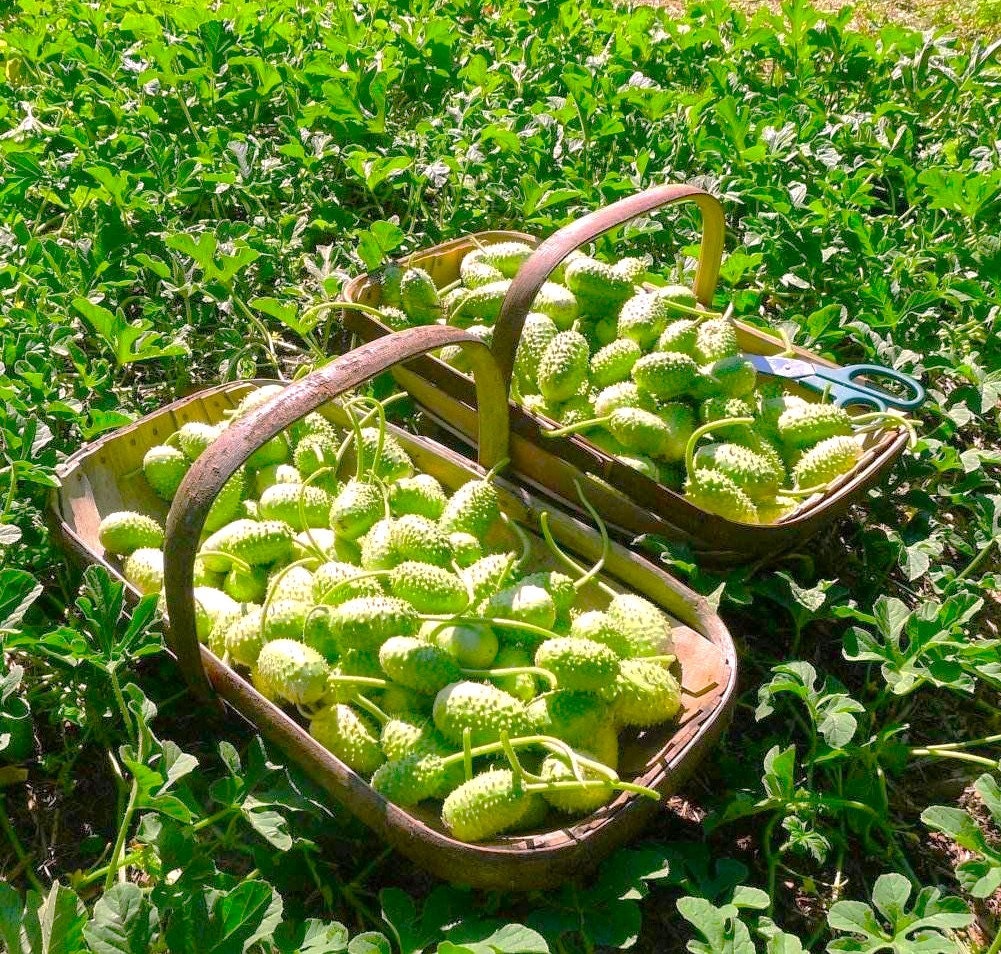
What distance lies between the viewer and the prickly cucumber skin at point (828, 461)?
2479mm

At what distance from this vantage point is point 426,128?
3.89 meters

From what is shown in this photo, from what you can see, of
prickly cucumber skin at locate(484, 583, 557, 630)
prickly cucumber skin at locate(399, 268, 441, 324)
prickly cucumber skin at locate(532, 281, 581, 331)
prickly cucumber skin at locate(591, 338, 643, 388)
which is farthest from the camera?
prickly cucumber skin at locate(399, 268, 441, 324)

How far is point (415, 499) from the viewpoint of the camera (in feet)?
7.63

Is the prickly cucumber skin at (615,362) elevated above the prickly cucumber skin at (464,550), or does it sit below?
above

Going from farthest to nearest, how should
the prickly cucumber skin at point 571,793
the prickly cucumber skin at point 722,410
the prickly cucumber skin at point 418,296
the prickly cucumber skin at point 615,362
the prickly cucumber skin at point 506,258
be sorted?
1. the prickly cucumber skin at point 506,258
2. the prickly cucumber skin at point 418,296
3. the prickly cucumber skin at point 615,362
4. the prickly cucumber skin at point 722,410
5. the prickly cucumber skin at point 571,793

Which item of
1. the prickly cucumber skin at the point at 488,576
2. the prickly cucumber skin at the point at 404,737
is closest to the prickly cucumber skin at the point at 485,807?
the prickly cucumber skin at the point at 404,737

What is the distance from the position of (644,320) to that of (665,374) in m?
0.21

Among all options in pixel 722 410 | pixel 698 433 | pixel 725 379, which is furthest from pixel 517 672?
pixel 725 379

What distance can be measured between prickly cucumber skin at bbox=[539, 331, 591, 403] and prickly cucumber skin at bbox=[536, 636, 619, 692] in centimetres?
87

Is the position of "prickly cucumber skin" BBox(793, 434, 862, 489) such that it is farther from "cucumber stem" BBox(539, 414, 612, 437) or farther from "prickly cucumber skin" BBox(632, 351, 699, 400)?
"cucumber stem" BBox(539, 414, 612, 437)

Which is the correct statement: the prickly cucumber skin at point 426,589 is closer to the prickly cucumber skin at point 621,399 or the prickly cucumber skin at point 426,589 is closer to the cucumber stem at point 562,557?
the cucumber stem at point 562,557

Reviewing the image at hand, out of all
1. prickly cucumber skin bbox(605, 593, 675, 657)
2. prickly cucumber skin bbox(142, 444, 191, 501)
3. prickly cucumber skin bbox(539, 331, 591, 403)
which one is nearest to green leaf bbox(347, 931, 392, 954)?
prickly cucumber skin bbox(605, 593, 675, 657)

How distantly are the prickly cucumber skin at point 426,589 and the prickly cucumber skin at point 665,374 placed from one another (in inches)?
33.4

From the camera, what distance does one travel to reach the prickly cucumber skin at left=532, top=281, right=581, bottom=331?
2.79m
